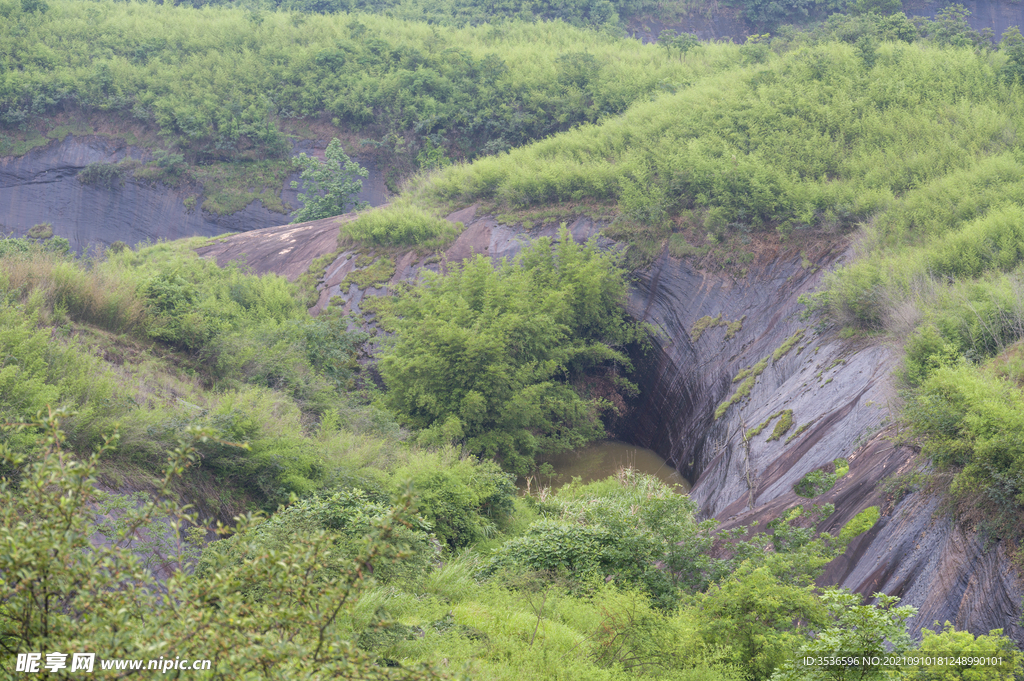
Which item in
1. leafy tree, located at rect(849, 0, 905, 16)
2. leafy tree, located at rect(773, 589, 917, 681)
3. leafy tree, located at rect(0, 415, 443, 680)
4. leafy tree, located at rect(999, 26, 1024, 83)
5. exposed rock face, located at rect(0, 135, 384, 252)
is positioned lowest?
exposed rock face, located at rect(0, 135, 384, 252)

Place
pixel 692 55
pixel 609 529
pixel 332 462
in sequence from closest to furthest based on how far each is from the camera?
pixel 609 529, pixel 332 462, pixel 692 55

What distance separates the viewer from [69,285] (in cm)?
1489

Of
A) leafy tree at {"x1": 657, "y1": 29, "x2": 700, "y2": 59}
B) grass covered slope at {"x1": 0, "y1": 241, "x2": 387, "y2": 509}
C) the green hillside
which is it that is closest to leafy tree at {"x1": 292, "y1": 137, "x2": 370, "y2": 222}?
the green hillside

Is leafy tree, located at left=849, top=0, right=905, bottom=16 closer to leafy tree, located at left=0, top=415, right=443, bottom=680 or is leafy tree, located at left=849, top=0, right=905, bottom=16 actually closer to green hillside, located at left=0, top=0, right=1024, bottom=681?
green hillside, located at left=0, top=0, right=1024, bottom=681

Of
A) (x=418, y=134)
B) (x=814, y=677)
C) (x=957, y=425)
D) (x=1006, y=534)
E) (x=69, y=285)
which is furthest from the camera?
(x=418, y=134)

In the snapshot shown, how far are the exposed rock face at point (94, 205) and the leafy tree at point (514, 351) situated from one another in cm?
2051

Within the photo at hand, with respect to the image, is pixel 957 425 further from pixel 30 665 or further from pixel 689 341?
pixel 689 341

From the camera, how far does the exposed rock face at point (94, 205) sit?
117 feet

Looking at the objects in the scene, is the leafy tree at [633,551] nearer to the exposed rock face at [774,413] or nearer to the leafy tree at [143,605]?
the exposed rock face at [774,413]

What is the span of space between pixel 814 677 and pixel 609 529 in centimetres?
511

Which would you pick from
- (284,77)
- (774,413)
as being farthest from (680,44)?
→ (774,413)

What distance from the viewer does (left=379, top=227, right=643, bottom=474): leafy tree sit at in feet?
58.4

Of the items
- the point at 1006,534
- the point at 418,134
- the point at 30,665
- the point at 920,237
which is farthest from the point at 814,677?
the point at 418,134

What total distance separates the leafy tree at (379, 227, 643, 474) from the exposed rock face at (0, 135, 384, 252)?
67.3ft
